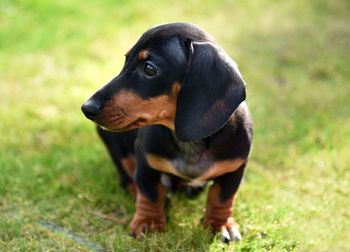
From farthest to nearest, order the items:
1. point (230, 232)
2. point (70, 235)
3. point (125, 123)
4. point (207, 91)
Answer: point (70, 235)
point (230, 232)
point (125, 123)
point (207, 91)

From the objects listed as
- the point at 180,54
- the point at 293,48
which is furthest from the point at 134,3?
the point at 180,54

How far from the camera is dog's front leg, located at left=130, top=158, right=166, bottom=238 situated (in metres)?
4.24

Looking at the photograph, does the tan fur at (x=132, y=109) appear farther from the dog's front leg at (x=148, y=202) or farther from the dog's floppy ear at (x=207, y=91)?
the dog's front leg at (x=148, y=202)

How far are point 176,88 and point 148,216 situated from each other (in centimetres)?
115

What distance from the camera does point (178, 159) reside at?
409 cm

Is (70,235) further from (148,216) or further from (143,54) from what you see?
(143,54)

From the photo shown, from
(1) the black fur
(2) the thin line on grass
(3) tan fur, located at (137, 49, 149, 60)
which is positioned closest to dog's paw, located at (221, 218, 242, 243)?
(1) the black fur

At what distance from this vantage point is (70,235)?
14.4ft

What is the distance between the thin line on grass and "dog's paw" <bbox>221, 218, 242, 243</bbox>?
88 cm

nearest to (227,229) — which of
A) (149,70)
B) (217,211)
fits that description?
(217,211)

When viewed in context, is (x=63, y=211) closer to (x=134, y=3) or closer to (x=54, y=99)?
(x=54, y=99)

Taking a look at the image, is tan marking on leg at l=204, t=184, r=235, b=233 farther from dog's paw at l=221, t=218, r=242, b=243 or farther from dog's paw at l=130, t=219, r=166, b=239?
dog's paw at l=130, t=219, r=166, b=239

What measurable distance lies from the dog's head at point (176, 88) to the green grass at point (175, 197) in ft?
3.22

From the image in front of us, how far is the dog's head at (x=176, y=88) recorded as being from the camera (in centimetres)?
357
